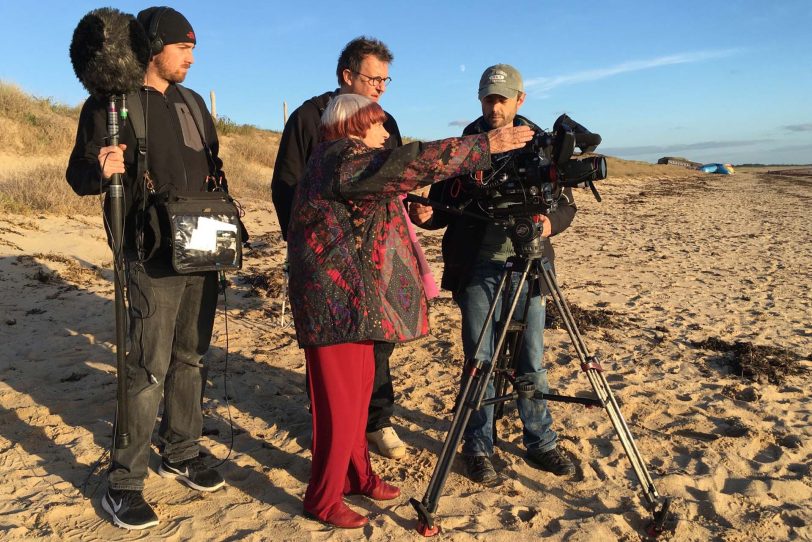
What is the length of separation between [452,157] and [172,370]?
5.99 feet

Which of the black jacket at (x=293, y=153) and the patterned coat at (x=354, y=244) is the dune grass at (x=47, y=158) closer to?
the black jacket at (x=293, y=153)

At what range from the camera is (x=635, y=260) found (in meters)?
9.73

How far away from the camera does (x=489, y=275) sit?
318 cm

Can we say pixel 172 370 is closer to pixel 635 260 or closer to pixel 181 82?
pixel 181 82

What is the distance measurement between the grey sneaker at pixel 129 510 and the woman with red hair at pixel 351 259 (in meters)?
0.74

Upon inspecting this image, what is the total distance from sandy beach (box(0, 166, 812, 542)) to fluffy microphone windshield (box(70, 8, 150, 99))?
6.35 feet

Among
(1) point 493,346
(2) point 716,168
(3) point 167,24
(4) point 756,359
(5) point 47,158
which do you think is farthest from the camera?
(2) point 716,168

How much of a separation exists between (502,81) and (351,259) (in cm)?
130

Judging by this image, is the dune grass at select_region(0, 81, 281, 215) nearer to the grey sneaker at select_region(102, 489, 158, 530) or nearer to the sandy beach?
the sandy beach

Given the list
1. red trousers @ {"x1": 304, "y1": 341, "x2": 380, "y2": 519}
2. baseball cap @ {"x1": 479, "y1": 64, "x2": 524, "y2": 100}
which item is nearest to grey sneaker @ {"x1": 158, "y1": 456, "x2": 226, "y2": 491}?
red trousers @ {"x1": 304, "y1": 341, "x2": 380, "y2": 519}

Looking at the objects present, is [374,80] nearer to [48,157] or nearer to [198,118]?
[198,118]

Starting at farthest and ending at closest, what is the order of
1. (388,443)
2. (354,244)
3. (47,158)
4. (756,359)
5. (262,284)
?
(47,158)
(262,284)
(756,359)
(388,443)
(354,244)

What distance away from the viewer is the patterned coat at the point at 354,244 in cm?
228

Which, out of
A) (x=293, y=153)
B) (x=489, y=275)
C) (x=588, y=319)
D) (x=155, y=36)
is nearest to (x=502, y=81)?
(x=489, y=275)
